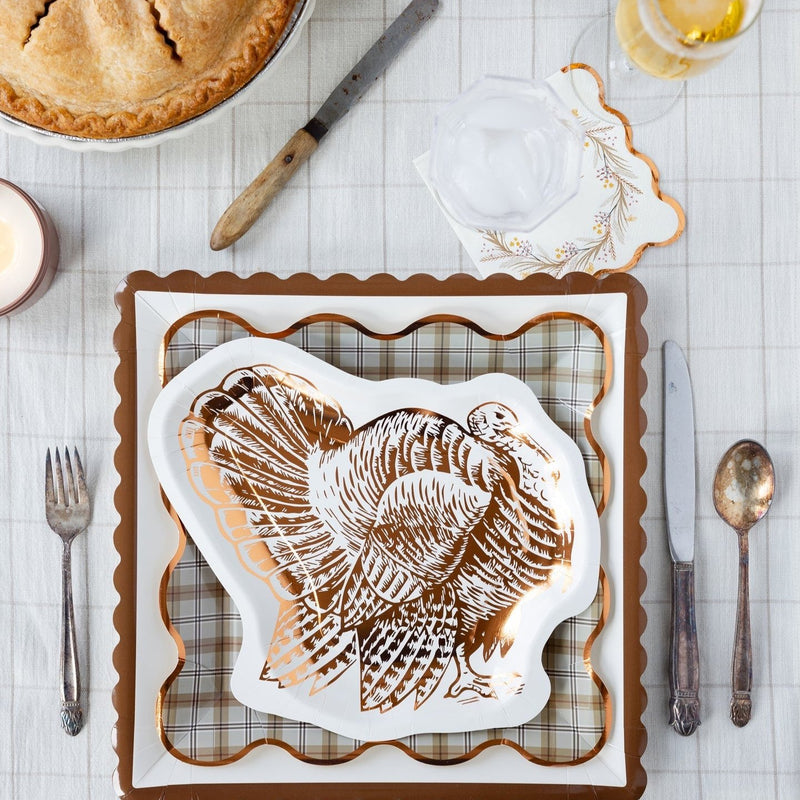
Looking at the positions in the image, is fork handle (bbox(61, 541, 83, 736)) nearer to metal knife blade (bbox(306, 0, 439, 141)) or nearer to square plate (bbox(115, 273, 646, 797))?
square plate (bbox(115, 273, 646, 797))

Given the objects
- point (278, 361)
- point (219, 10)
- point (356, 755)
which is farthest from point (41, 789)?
point (219, 10)

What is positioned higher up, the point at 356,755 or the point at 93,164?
the point at 93,164

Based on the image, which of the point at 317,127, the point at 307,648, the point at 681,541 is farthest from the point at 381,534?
the point at 317,127

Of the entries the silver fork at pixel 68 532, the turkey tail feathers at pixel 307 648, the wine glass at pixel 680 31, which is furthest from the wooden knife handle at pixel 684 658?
the silver fork at pixel 68 532

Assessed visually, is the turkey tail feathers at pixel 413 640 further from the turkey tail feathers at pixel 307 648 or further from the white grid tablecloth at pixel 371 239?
the white grid tablecloth at pixel 371 239

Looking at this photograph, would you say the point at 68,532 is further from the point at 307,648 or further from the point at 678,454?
the point at 678,454

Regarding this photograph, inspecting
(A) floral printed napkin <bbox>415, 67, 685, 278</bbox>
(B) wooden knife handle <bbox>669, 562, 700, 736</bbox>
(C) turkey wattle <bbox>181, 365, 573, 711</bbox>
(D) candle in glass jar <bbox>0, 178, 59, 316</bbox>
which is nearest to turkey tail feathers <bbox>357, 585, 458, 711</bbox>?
(C) turkey wattle <bbox>181, 365, 573, 711</bbox>

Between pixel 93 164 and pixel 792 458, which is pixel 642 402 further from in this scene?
pixel 93 164
